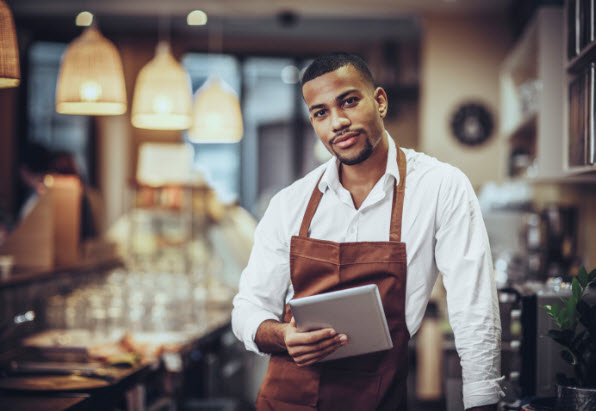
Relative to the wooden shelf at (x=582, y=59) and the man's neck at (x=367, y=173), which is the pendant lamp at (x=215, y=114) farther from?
the man's neck at (x=367, y=173)

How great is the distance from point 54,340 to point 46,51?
521 cm

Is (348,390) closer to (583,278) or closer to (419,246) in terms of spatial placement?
(419,246)

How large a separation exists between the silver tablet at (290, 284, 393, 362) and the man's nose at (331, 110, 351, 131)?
0.44 m

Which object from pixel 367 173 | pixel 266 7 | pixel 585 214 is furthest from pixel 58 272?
pixel 266 7

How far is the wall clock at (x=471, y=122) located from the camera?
641 centimetres

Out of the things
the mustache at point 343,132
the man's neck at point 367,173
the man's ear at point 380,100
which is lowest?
the man's neck at point 367,173

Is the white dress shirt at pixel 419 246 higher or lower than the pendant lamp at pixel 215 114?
lower

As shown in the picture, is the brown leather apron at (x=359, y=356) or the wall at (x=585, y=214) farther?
the wall at (x=585, y=214)

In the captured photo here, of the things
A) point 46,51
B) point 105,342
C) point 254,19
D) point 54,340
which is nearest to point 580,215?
point 105,342

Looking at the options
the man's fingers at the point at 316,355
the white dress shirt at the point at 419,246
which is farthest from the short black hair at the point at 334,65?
the man's fingers at the point at 316,355

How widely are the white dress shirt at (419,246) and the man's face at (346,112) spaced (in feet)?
0.38

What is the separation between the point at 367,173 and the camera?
1.91m

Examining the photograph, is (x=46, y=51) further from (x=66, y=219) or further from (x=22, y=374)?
(x=22, y=374)

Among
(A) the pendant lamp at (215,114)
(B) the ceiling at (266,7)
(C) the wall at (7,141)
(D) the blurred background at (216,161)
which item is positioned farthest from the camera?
(C) the wall at (7,141)
